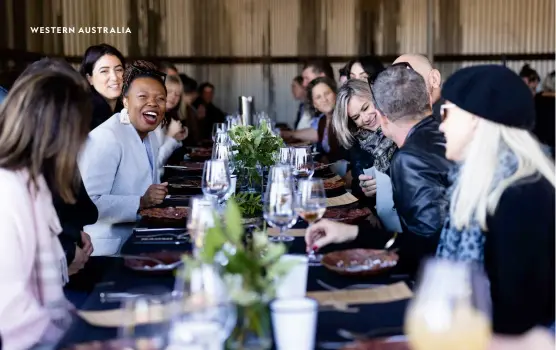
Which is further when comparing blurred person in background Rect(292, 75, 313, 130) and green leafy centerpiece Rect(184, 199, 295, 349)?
blurred person in background Rect(292, 75, 313, 130)

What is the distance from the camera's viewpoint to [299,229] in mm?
2980

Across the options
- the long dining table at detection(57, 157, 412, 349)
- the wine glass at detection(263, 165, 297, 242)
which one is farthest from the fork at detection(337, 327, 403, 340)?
the wine glass at detection(263, 165, 297, 242)

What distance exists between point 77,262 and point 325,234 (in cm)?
94

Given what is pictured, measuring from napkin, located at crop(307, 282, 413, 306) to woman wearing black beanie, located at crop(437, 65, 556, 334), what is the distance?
0.61 ft

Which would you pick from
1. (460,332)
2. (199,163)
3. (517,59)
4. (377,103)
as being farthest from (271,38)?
(460,332)

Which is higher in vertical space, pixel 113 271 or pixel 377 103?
pixel 377 103

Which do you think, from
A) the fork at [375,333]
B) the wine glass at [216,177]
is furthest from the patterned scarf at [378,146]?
the fork at [375,333]

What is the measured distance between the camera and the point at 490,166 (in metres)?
1.91

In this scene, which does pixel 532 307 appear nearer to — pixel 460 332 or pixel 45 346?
pixel 460 332

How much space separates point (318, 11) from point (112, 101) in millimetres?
7390

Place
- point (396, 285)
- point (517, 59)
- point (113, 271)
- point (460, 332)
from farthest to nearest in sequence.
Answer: point (517, 59), point (113, 271), point (396, 285), point (460, 332)

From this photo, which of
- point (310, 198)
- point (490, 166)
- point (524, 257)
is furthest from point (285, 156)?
point (524, 257)

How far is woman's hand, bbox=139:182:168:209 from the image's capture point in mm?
3672

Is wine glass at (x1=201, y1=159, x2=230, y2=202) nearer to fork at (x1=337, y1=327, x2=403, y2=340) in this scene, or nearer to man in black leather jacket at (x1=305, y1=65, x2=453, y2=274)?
man in black leather jacket at (x1=305, y1=65, x2=453, y2=274)
